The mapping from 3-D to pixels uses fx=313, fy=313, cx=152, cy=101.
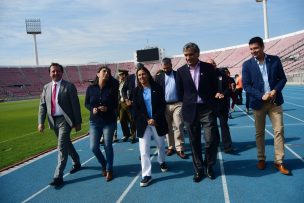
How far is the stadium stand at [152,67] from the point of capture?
46138 mm

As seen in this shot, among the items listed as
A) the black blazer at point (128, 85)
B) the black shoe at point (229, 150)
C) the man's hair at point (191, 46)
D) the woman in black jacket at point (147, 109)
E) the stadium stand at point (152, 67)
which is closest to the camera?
the man's hair at point (191, 46)

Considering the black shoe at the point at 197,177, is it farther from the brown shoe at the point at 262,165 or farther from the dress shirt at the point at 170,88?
the dress shirt at the point at 170,88

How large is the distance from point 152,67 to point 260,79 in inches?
2686


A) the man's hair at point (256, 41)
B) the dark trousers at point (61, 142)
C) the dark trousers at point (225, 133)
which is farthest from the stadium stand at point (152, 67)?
the dark trousers at point (61, 142)

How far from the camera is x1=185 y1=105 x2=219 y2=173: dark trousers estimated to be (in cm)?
500

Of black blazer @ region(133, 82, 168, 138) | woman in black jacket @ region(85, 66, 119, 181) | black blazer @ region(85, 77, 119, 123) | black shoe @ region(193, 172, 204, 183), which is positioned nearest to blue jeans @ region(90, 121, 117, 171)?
woman in black jacket @ region(85, 66, 119, 181)

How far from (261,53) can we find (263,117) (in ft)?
3.50

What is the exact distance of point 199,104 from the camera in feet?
16.5

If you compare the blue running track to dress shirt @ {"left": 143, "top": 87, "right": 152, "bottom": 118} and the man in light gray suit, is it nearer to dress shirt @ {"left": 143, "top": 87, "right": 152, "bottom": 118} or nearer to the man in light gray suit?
the man in light gray suit

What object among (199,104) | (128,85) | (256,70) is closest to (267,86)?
(256,70)

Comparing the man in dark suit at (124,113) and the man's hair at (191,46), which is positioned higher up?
the man's hair at (191,46)

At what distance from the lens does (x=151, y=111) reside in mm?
5297

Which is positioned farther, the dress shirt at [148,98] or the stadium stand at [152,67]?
the stadium stand at [152,67]

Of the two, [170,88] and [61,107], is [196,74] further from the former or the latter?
[61,107]
